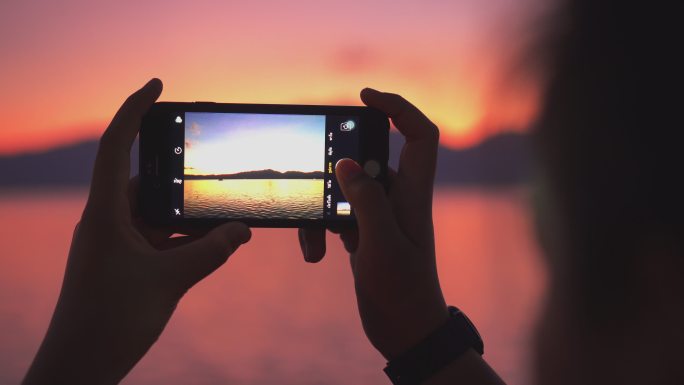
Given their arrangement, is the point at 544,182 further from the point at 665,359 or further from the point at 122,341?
the point at 122,341

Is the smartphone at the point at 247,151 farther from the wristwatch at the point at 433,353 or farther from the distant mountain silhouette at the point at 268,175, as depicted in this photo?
the wristwatch at the point at 433,353

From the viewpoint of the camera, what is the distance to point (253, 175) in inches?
49.9

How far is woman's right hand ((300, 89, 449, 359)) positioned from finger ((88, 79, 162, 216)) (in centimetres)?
43

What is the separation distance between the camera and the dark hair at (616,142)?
6.73ft

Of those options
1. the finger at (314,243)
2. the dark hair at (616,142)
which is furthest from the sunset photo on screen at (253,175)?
the dark hair at (616,142)

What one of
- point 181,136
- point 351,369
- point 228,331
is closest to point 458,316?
point 181,136

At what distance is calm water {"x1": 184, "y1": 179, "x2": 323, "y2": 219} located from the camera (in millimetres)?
1146

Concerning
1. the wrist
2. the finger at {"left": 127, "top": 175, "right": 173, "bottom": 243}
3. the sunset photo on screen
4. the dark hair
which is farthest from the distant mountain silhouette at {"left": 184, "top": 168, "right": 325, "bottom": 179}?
the dark hair

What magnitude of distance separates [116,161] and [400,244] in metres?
0.56

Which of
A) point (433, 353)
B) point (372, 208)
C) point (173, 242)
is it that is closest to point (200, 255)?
point (173, 242)

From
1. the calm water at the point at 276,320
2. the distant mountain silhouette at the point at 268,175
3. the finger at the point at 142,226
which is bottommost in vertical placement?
the calm water at the point at 276,320

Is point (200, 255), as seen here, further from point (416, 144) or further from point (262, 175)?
point (416, 144)

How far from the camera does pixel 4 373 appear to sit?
2.05 metres

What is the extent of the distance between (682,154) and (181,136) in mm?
1979
